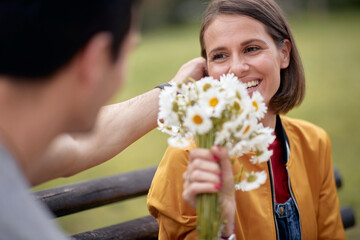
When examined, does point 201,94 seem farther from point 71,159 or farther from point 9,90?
point 71,159

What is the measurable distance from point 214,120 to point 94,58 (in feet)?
1.90

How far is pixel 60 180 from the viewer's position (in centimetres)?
758

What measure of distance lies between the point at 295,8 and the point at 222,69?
34.1 m

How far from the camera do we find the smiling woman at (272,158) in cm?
249

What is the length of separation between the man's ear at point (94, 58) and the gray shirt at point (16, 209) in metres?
0.34

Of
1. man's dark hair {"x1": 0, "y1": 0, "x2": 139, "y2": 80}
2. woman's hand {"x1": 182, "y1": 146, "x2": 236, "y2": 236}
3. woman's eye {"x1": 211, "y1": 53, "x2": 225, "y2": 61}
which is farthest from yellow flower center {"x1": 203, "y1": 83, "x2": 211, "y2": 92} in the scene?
woman's eye {"x1": 211, "y1": 53, "x2": 225, "y2": 61}

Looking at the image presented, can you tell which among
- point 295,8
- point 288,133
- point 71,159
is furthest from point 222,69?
point 295,8

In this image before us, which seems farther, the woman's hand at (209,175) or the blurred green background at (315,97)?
the blurred green background at (315,97)

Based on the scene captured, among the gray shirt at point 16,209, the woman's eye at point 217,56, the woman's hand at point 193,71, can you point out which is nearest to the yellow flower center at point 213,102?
the gray shirt at point 16,209

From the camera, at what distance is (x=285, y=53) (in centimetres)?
296

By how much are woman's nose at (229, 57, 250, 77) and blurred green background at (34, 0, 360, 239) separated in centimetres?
63

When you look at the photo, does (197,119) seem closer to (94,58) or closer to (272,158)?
(94,58)

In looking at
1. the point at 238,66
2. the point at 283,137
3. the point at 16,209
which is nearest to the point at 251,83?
the point at 238,66

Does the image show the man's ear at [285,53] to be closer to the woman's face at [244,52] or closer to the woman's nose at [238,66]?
the woman's face at [244,52]
